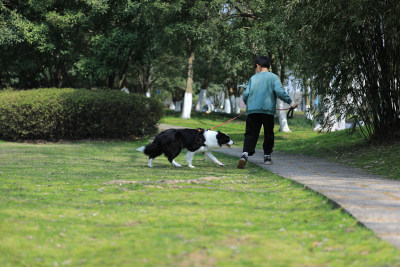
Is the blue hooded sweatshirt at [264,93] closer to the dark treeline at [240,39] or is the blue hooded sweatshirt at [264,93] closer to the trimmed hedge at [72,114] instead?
the dark treeline at [240,39]

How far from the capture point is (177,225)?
433cm

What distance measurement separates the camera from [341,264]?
3.26m

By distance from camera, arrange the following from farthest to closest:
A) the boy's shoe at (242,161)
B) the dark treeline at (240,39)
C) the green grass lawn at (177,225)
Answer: the dark treeline at (240,39), the boy's shoe at (242,161), the green grass lawn at (177,225)

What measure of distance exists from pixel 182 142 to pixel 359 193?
4.31m

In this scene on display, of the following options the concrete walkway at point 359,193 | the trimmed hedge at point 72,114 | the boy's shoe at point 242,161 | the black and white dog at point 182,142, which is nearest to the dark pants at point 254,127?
the boy's shoe at point 242,161

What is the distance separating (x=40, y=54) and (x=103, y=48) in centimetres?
470

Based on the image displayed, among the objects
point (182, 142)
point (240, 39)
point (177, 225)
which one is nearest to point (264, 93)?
point (182, 142)

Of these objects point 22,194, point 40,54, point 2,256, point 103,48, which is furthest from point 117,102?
point 2,256

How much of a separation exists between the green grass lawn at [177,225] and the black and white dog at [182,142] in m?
1.96

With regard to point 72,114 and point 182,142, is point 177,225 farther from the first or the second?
point 72,114

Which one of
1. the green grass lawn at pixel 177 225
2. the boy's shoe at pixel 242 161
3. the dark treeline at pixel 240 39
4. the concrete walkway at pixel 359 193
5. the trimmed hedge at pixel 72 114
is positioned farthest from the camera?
the trimmed hedge at pixel 72 114

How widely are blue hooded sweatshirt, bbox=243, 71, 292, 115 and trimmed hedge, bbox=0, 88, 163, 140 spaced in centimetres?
974

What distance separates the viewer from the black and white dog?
9086mm

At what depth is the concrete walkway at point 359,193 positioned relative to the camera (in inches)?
157
